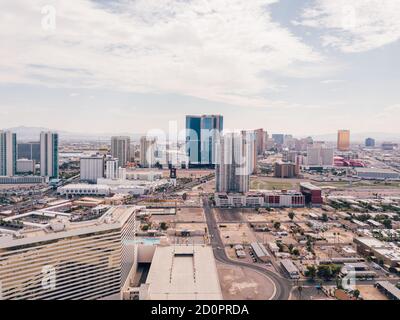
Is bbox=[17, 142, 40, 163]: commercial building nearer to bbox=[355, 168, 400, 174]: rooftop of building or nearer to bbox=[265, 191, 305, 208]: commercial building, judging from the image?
bbox=[265, 191, 305, 208]: commercial building

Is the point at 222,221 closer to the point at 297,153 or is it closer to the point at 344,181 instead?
the point at 344,181

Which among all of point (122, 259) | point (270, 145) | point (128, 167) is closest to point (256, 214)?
point (122, 259)

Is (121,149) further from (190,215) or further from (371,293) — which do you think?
(371,293)

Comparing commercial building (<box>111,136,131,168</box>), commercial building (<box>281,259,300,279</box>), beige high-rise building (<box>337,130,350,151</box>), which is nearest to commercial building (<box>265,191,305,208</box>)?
beige high-rise building (<box>337,130,350,151</box>)

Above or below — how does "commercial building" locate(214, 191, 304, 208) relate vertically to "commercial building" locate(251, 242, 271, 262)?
above

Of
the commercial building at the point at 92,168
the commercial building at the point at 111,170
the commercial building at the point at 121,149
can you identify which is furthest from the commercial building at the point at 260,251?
the commercial building at the point at 121,149

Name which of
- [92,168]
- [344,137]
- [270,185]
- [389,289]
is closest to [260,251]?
[389,289]
